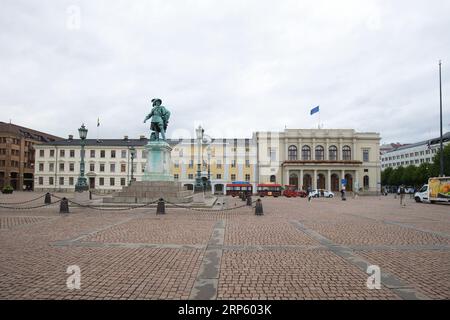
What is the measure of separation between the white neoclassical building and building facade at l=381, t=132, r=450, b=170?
34.1 meters

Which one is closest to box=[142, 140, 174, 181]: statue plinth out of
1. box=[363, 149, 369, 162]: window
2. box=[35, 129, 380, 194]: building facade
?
box=[35, 129, 380, 194]: building facade

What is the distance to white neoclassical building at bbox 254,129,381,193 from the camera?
65.8 meters

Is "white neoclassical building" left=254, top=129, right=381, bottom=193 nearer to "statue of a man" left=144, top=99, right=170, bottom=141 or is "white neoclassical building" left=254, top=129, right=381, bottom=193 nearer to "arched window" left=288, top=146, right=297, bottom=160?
"arched window" left=288, top=146, right=297, bottom=160

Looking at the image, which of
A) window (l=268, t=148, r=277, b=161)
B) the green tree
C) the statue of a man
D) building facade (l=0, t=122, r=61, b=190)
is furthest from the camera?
window (l=268, t=148, r=277, b=161)

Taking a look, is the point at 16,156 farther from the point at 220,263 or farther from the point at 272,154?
the point at 220,263

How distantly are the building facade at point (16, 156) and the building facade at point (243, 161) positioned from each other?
9.26 meters

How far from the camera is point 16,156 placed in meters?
66.3

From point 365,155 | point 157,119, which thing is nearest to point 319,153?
point 365,155

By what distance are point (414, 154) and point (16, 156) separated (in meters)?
137

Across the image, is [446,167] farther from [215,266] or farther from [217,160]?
[215,266]

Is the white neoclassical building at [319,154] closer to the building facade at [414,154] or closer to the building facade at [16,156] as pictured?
the building facade at [414,154]

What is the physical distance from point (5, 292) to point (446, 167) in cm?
7552

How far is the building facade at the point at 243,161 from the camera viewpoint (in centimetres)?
6109
